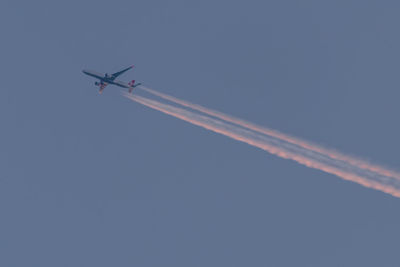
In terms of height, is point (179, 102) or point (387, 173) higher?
point (179, 102)

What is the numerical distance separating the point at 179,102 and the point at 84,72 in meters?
36.0

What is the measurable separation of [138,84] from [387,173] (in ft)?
239

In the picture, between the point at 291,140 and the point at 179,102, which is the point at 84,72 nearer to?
the point at 179,102

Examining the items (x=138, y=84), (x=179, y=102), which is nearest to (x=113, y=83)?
(x=138, y=84)

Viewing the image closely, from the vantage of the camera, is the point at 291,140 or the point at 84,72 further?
the point at 84,72

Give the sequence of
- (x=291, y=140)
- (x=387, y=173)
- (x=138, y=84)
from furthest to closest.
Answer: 1. (x=138, y=84)
2. (x=291, y=140)
3. (x=387, y=173)

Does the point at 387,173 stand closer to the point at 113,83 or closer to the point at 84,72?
the point at 113,83

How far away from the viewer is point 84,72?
136m

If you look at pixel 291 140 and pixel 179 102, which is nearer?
pixel 291 140

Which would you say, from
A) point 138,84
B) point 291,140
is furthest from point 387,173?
point 138,84

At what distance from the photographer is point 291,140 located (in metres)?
96.8

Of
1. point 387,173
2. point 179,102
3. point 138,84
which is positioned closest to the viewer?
point 387,173

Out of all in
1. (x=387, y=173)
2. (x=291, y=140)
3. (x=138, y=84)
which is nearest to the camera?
(x=387, y=173)

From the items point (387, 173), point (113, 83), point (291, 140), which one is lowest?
point (387, 173)
